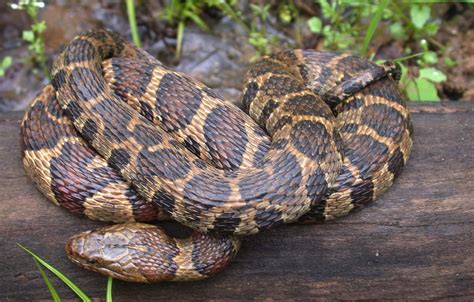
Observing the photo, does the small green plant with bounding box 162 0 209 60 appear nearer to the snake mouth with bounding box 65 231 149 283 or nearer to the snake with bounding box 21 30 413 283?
the snake with bounding box 21 30 413 283

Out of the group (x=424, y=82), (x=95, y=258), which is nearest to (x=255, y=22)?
(x=424, y=82)

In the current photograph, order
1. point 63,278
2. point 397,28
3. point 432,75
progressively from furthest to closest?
point 397,28 → point 432,75 → point 63,278

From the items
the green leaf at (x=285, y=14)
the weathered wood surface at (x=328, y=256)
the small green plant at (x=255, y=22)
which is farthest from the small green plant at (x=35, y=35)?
the green leaf at (x=285, y=14)

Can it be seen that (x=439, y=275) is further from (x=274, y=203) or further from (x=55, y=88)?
(x=55, y=88)

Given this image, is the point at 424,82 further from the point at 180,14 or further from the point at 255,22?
the point at 180,14

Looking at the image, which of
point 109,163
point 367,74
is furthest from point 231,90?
point 109,163

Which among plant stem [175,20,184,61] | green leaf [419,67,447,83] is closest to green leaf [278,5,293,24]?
plant stem [175,20,184,61]

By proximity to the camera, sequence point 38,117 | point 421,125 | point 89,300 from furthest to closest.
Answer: point 421,125 → point 38,117 → point 89,300
